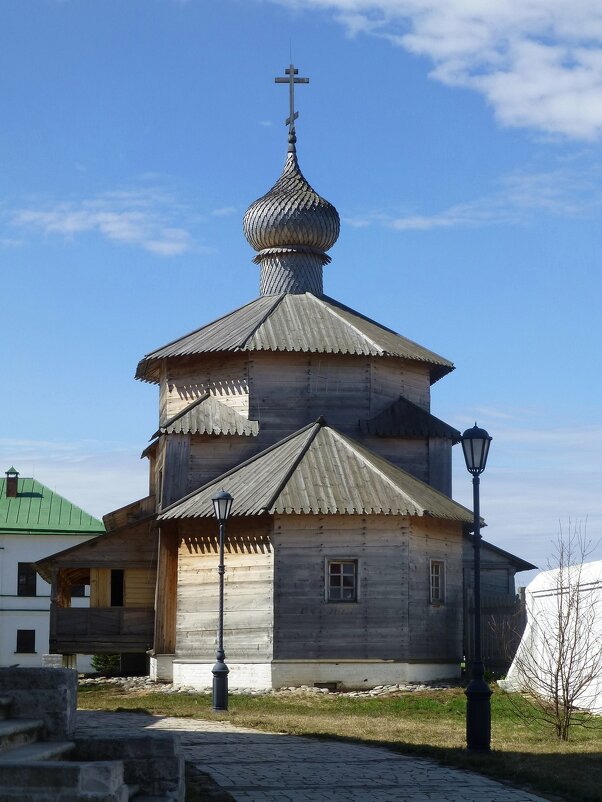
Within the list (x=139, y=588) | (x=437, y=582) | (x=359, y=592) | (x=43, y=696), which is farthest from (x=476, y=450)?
(x=139, y=588)

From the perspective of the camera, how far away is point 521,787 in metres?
11.3

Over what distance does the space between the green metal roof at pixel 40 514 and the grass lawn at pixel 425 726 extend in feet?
88.2

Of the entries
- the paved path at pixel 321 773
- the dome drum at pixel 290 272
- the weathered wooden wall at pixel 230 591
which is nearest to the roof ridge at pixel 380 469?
the weathered wooden wall at pixel 230 591

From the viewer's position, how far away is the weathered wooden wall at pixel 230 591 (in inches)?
961

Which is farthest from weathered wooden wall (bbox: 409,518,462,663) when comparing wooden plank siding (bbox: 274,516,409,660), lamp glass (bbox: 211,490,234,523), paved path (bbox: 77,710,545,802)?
paved path (bbox: 77,710,545,802)

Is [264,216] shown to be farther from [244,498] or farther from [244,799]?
[244,799]

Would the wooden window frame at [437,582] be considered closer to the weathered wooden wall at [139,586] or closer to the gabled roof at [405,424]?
the gabled roof at [405,424]

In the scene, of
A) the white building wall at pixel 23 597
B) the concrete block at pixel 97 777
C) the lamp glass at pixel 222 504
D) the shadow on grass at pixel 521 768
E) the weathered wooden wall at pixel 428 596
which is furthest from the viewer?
the white building wall at pixel 23 597

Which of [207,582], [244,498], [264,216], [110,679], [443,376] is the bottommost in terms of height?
[110,679]

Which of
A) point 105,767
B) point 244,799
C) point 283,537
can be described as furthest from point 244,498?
point 105,767

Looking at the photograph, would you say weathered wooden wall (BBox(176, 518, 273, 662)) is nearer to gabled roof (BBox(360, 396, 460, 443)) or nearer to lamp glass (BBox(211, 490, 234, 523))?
lamp glass (BBox(211, 490, 234, 523))

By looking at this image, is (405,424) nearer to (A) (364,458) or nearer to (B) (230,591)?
(A) (364,458)

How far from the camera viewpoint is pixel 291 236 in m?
31.5

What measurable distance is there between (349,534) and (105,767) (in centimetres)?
1747
